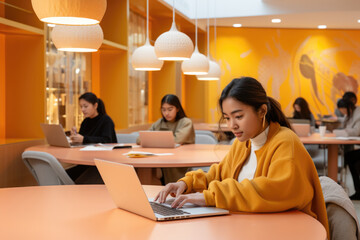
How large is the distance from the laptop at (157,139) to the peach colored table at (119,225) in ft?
8.81

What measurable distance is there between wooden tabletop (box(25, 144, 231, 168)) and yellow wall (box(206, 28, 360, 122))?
22.1ft

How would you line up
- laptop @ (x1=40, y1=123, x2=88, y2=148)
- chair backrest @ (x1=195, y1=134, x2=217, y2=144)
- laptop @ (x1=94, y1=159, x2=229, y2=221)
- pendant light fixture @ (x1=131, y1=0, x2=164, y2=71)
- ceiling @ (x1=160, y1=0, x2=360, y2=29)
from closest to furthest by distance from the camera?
1. laptop @ (x1=94, y1=159, x2=229, y2=221)
2. laptop @ (x1=40, y1=123, x2=88, y2=148)
3. pendant light fixture @ (x1=131, y1=0, x2=164, y2=71)
4. chair backrest @ (x1=195, y1=134, x2=217, y2=144)
5. ceiling @ (x1=160, y1=0, x2=360, y2=29)

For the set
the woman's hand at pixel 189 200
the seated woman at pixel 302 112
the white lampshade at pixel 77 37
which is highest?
the white lampshade at pixel 77 37

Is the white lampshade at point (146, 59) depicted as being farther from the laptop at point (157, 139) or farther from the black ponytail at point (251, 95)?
the black ponytail at point (251, 95)

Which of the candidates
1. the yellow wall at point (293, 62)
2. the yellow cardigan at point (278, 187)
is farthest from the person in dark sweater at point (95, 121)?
the yellow wall at point (293, 62)

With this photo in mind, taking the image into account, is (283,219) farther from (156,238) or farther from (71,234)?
(71,234)

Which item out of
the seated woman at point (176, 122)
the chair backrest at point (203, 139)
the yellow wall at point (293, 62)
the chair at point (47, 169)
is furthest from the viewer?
the yellow wall at point (293, 62)

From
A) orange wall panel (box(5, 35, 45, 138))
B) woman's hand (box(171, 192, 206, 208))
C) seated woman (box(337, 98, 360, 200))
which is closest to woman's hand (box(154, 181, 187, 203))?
woman's hand (box(171, 192, 206, 208))

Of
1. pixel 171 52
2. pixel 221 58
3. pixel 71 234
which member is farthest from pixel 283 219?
pixel 221 58

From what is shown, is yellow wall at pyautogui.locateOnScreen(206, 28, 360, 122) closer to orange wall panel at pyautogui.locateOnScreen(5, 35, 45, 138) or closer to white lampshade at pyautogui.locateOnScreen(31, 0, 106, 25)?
orange wall panel at pyautogui.locateOnScreen(5, 35, 45, 138)

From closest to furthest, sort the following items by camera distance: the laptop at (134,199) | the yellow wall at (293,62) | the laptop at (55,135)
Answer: the laptop at (134,199) → the laptop at (55,135) → the yellow wall at (293,62)

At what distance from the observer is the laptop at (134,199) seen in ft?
6.00

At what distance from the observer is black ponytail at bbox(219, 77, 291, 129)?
213cm

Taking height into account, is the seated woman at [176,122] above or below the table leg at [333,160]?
above
